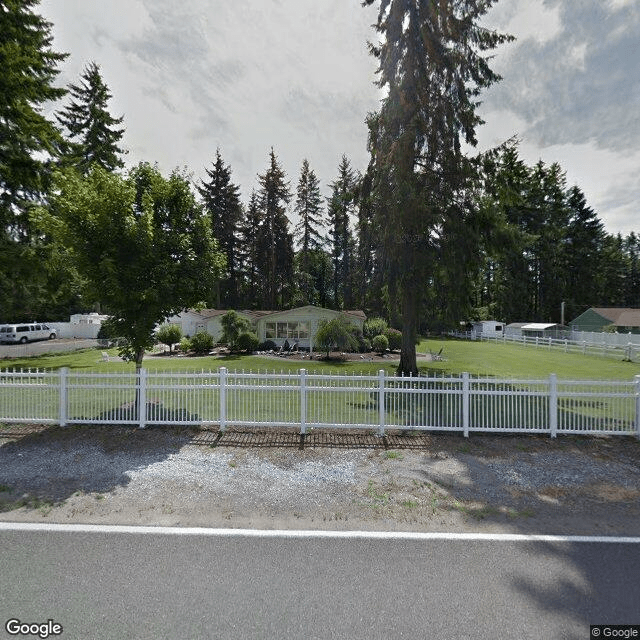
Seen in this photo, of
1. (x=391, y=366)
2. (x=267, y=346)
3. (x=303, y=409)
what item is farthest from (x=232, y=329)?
(x=303, y=409)

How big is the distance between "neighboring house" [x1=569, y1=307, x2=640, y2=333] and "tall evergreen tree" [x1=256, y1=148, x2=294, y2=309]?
36.3m

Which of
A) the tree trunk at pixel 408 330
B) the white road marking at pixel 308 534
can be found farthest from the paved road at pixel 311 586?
the tree trunk at pixel 408 330

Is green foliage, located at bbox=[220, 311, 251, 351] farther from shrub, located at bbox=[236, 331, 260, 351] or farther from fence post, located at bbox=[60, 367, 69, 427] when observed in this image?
fence post, located at bbox=[60, 367, 69, 427]

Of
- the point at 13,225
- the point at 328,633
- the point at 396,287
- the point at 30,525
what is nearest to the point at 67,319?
the point at 13,225

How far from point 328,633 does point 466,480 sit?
11.6 feet

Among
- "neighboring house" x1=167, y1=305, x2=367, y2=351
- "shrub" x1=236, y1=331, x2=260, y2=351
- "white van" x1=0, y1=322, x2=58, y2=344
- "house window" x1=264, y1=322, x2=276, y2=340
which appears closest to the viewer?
"shrub" x1=236, y1=331, x2=260, y2=351

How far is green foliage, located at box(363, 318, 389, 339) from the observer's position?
91.1 ft

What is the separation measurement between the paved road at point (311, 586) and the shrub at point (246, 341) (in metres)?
21.2

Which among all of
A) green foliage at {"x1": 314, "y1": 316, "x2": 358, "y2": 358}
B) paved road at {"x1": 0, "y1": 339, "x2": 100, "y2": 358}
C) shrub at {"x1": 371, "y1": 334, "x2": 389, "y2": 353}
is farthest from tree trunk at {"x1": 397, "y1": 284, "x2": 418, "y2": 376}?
paved road at {"x1": 0, "y1": 339, "x2": 100, "y2": 358}

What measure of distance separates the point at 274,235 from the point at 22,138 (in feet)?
127

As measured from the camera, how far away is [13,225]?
14.0 m

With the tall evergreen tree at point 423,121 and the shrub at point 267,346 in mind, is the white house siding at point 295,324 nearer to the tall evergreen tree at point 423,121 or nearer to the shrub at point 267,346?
the shrub at point 267,346

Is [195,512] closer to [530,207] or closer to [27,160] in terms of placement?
[27,160]

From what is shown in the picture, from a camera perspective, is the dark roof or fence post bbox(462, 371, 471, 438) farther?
the dark roof
